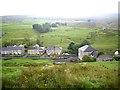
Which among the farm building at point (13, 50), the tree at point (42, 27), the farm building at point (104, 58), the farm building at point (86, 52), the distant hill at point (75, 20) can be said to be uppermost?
the distant hill at point (75, 20)

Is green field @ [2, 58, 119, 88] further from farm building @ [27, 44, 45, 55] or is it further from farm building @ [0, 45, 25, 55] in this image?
farm building @ [27, 44, 45, 55]

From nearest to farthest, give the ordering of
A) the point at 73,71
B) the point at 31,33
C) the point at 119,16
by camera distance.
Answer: the point at 73,71
the point at 119,16
the point at 31,33

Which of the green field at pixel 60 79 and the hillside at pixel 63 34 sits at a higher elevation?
the hillside at pixel 63 34

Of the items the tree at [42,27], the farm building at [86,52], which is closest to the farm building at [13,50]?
the tree at [42,27]

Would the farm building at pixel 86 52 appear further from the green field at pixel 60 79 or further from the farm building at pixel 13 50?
the green field at pixel 60 79

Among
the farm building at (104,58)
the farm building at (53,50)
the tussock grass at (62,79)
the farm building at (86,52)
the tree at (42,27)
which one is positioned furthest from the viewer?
the tree at (42,27)

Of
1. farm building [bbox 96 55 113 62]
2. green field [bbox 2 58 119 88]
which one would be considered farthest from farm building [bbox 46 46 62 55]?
green field [bbox 2 58 119 88]

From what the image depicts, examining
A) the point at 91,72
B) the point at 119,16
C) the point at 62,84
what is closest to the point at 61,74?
the point at 62,84

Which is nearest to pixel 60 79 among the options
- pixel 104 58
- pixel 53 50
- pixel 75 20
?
pixel 104 58

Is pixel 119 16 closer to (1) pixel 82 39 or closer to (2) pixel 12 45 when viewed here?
(1) pixel 82 39
